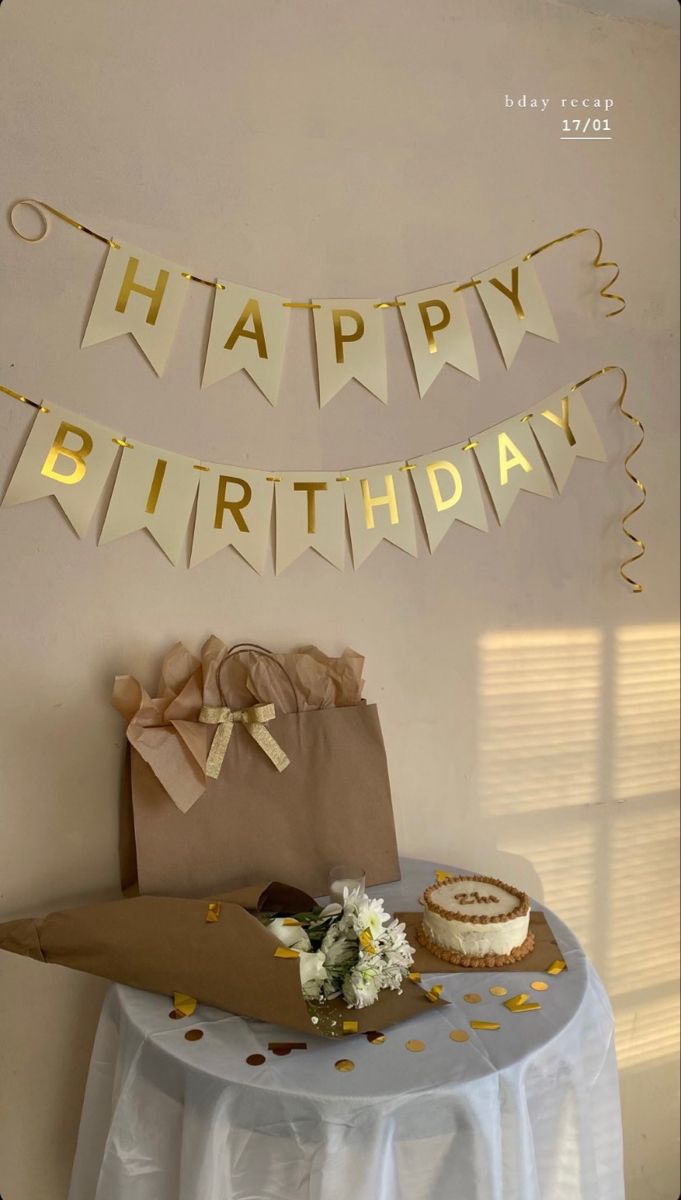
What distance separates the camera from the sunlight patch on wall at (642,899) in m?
1.98

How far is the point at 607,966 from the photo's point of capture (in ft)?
6.46

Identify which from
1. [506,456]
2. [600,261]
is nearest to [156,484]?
[506,456]

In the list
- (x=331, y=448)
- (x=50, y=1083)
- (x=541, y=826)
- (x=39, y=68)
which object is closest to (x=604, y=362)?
(x=331, y=448)

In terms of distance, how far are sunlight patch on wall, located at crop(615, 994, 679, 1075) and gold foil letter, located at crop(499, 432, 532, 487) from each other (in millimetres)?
1142

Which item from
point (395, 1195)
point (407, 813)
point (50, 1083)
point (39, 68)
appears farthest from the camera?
point (407, 813)

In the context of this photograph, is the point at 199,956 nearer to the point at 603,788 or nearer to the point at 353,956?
the point at 353,956

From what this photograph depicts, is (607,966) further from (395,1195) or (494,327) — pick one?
(494,327)

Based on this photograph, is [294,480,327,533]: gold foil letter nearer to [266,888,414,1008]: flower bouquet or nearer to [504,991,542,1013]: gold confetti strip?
A: [266,888,414,1008]: flower bouquet

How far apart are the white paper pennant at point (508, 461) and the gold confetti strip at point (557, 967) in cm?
81

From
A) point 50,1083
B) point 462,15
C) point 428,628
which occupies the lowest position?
point 50,1083

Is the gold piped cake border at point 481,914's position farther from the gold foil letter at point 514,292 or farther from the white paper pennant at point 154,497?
the gold foil letter at point 514,292

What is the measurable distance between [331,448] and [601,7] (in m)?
1.03

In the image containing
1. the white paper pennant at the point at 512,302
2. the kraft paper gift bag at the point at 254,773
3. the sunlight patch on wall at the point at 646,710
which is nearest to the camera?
the kraft paper gift bag at the point at 254,773

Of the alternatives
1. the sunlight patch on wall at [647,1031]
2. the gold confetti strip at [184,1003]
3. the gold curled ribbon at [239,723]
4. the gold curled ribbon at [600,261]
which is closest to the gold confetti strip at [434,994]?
the gold confetti strip at [184,1003]
